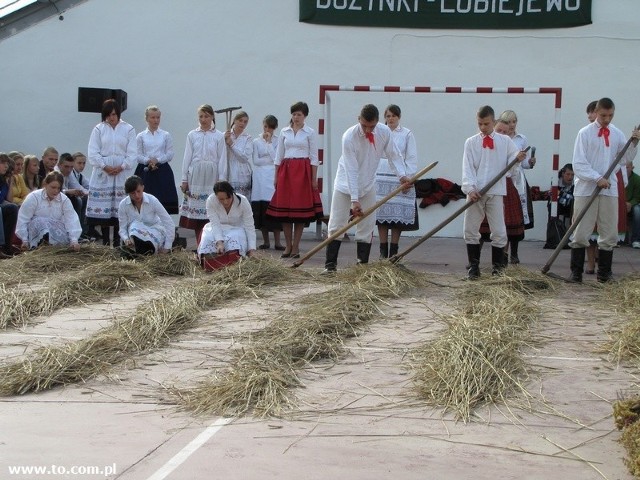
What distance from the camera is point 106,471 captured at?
4.05m

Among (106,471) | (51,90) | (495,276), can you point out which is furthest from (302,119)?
(106,471)

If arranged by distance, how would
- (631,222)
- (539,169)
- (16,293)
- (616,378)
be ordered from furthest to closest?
(539,169)
(631,222)
(16,293)
(616,378)

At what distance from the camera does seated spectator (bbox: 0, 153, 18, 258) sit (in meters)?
10.8

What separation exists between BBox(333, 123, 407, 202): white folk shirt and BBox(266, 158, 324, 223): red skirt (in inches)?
64.6

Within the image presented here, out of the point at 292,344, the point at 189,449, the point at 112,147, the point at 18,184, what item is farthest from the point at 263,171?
the point at 189,449

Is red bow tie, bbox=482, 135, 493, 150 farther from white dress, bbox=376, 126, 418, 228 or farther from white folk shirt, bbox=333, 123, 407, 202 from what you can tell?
white dress, bbox=376, 126, 418, 228

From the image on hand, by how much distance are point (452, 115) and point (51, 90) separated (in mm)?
5446

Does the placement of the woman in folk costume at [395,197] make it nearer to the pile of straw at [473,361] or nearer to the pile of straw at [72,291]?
the pile of straw at [72,291]

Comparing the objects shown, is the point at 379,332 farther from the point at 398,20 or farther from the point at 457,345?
the point at 398,20

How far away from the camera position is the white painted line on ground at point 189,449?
4.04 metres

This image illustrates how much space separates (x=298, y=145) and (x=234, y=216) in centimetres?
166

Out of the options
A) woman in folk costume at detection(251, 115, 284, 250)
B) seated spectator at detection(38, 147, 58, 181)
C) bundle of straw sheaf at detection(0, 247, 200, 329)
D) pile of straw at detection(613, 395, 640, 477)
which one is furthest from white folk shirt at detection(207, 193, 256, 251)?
pile of straw at detection(613, 395, 640, 477)

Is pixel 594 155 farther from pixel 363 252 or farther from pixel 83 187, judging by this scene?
pixel 83 187

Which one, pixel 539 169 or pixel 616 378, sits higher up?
pixel 539 169
